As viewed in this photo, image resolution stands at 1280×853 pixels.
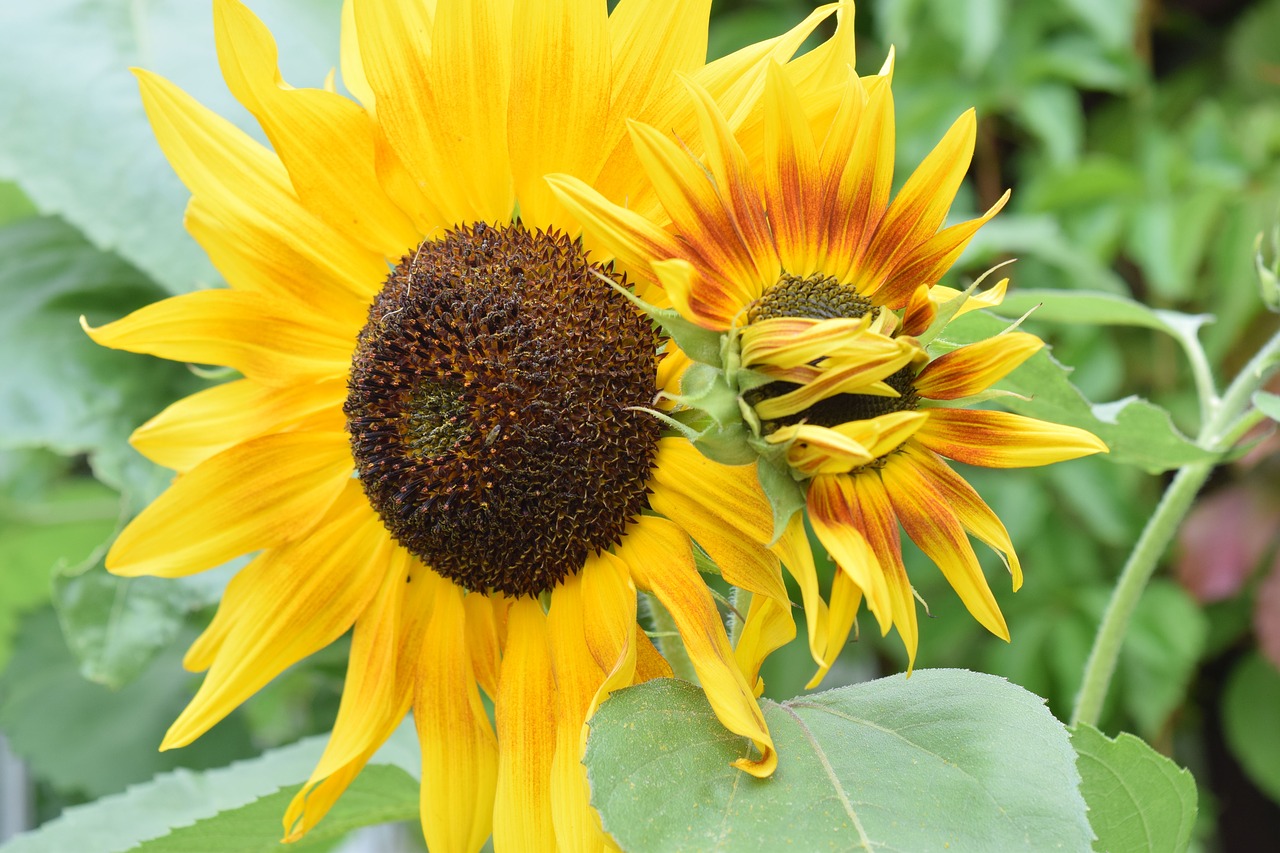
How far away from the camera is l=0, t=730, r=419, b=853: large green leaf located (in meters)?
0.50

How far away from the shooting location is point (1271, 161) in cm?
128

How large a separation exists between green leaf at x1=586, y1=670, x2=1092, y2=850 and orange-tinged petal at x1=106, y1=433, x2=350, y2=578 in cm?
18

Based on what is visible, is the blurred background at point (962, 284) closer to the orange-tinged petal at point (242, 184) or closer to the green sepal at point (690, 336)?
the orange-tinged petal at point (242, 184)

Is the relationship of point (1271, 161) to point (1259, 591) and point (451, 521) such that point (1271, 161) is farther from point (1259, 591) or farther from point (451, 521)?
point (451, 521)

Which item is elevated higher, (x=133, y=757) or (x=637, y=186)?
(x=637, y=186)

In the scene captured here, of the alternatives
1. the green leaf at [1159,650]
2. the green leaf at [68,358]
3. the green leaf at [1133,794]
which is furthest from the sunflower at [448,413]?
the green leaf at [1159,650]

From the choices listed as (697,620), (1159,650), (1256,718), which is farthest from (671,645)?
(1256,718)

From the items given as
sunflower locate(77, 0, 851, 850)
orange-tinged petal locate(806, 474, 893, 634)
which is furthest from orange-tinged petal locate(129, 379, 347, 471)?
orange-tinged petal locate(806, 474, 893, 634)

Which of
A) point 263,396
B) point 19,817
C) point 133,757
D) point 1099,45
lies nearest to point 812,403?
point 263,396

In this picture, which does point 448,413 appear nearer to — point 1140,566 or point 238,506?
point 238,506

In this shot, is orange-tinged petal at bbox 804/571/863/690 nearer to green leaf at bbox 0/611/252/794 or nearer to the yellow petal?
the yellow petal

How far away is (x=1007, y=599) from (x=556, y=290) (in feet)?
3.31

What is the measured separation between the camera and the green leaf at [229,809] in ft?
1.63

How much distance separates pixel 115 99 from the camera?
0.67 meters
